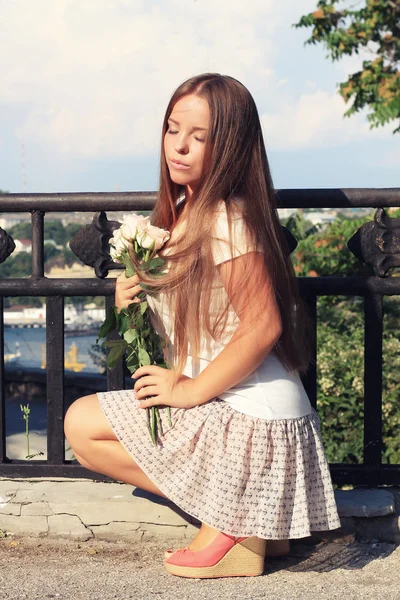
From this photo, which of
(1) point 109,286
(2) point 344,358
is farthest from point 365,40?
(1) point 109,286

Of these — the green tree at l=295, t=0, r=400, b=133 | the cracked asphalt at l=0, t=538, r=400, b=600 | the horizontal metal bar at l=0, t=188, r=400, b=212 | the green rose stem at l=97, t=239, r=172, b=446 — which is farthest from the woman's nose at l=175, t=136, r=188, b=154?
the green tree at l=295, t=0, r=400, b=133

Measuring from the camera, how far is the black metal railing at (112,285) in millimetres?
2900

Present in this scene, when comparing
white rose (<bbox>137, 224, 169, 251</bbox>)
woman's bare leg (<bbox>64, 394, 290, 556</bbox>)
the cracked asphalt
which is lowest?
the cracked asphalt

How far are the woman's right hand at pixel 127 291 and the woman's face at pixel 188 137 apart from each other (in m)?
0.33

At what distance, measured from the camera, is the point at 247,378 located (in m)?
2.55

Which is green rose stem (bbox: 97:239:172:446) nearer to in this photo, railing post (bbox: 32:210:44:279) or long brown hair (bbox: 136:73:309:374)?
long brown hair (bbox: 136:73:309:374)

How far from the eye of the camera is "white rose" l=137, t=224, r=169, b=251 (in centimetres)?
248

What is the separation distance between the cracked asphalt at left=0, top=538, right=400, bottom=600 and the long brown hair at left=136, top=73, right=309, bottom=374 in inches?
24.2

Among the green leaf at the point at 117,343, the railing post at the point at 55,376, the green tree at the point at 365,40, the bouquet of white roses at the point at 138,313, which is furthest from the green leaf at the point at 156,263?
the green tree at the point at 365,40

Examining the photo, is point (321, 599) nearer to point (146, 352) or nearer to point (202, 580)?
point (202, 580)

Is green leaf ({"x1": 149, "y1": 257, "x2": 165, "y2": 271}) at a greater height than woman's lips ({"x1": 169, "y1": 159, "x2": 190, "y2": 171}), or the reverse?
woman's lips ({"x1": 169, "y1": 159, "x2": 190, "y2": 171})

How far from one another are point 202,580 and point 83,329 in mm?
10531

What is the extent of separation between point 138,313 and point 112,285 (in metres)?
0.40

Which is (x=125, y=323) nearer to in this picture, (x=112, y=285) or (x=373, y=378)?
(x=112, y=285)
